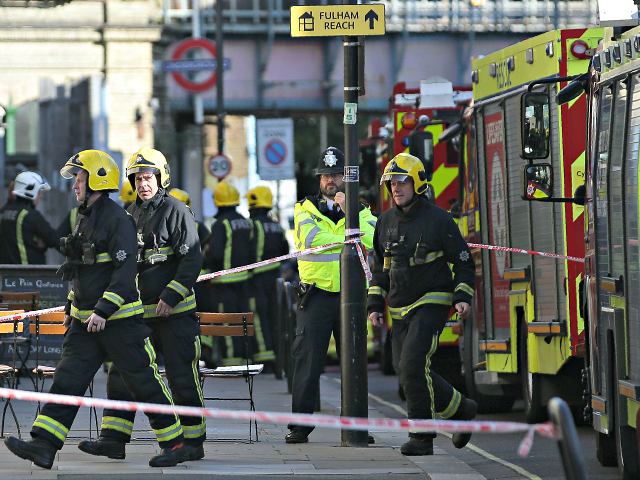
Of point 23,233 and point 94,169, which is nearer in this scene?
point 94,169

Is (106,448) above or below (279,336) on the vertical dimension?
below

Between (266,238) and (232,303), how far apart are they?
861 millimetres

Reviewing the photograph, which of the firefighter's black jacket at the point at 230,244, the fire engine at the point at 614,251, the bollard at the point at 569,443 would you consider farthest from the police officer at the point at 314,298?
the firefighter's black jacket at the point at 230,244

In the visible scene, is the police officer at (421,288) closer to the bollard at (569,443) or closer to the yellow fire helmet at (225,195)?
the bollard at (569,443)

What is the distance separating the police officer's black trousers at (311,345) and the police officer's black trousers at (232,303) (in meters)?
5.79

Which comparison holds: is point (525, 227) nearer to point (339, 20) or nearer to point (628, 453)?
point (339, 20)

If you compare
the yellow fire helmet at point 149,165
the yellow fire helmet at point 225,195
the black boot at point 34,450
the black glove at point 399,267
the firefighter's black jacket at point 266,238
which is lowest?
the black boot at point 34,450

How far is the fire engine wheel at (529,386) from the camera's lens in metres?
10.2

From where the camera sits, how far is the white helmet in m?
14.1

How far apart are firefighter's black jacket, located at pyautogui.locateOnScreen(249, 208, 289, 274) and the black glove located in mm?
6688

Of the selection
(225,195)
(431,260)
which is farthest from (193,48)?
(431,260)

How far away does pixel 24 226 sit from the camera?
46.5 ft

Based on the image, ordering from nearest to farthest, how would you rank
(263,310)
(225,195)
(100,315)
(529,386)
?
1. (100,315)
2. (529,386)
3. (225,195)
4. (263,310)

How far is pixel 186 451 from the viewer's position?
8.30 meters
